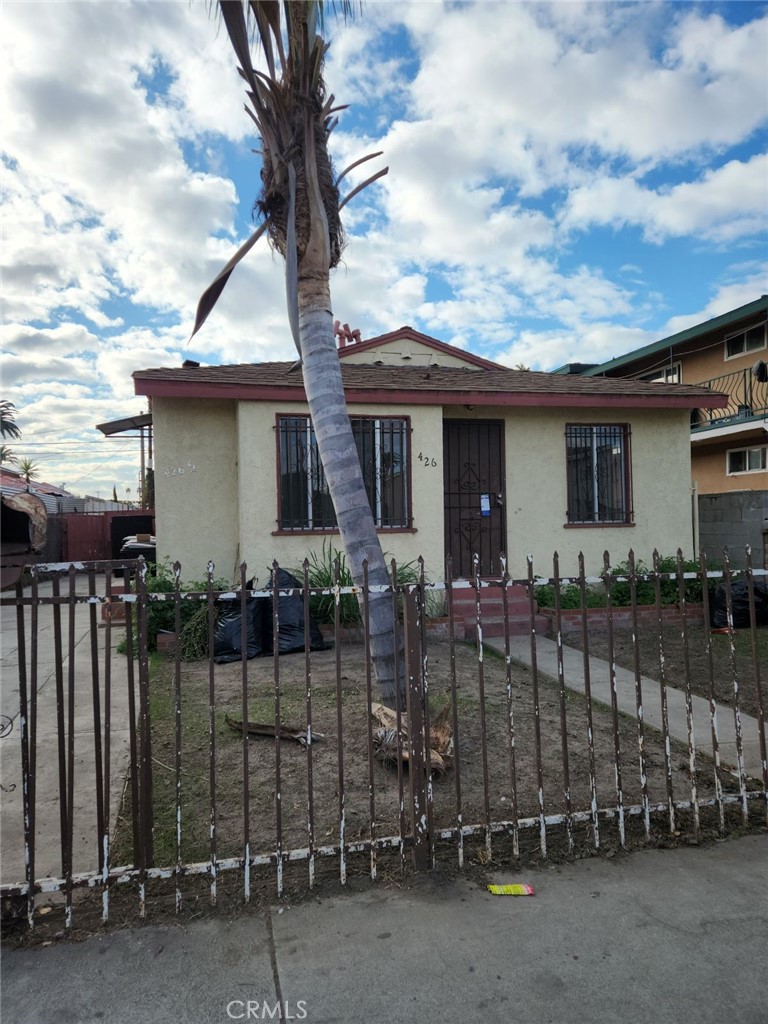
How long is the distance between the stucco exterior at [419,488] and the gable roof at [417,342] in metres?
3.51

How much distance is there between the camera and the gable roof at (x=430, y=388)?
356 inches

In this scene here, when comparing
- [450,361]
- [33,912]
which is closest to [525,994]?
[33,912]

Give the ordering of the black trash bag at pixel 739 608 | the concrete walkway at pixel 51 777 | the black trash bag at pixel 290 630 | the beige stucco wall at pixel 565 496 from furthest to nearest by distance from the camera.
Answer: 1. the beige stucco wall at pixel 565 496
2. the black trash bag at pixel 739 608
3. the black trash bag at pixel 290 630
4. the concrete walkway at pixel 51 777

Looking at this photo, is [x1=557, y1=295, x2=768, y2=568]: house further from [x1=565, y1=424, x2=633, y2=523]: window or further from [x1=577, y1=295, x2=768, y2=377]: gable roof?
[x1=565, y1=424, x2=633, y2=523]: window

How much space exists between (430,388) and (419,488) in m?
1.48

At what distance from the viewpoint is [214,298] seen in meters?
5.48

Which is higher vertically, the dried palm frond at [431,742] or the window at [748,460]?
the window at [748,460]

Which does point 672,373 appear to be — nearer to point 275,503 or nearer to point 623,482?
point 623,482

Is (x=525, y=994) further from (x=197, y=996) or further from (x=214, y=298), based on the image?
(x=214, y=298)

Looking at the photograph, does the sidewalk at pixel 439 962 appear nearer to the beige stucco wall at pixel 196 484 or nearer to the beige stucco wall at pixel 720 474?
the beige stucco wall at pixel 196 484

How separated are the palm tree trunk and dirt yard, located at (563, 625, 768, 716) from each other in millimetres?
2201

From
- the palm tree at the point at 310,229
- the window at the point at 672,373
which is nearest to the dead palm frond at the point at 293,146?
the palm tree at the point at 310,229

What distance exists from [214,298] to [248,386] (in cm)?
366

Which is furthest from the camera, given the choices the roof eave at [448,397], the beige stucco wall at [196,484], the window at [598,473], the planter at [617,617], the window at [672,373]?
the window at [672,373]
